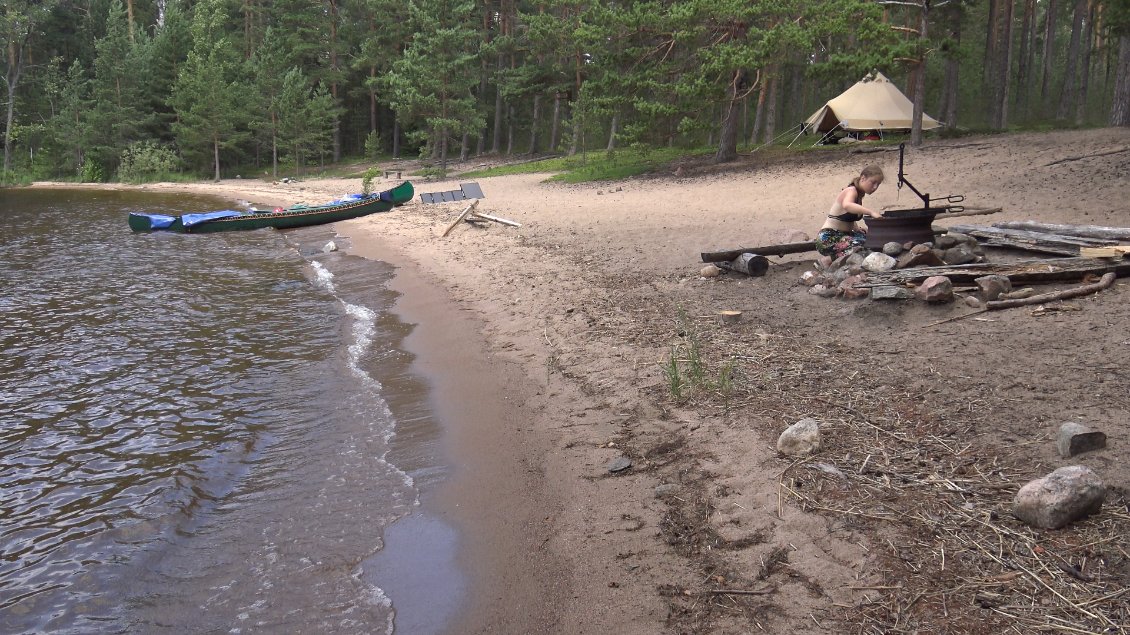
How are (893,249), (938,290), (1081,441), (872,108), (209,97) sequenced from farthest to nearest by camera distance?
(209,97) < (872,108) < (893,249) < (938,290) < (1081,441)

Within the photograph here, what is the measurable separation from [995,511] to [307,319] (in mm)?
9421

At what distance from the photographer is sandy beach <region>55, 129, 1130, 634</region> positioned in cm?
336

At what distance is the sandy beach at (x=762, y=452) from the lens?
3.36 meters

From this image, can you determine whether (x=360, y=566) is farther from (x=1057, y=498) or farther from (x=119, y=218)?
(x=119, y=218)

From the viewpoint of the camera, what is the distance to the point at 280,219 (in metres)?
20.5

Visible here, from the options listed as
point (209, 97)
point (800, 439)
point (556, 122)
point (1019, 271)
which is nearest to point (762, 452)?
point (800, 439)

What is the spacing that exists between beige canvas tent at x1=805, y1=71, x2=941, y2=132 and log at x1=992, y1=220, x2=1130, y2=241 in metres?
15.2

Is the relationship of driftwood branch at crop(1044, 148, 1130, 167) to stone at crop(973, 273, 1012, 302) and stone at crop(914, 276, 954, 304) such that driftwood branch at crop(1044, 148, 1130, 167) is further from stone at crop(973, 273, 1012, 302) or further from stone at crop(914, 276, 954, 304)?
stone at crop(914, 276, 954, 304)

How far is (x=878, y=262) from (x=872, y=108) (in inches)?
696

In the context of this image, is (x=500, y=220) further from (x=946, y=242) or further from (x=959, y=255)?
(x=959, y=255)

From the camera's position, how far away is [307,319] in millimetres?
10789

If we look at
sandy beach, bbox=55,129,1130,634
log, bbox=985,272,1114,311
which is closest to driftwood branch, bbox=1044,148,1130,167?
sandy beach, bbox=55,129,1130,634

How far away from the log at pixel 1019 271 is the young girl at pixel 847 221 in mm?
1425

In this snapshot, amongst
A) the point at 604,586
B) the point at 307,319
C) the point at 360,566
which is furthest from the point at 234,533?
the point at 307,319
